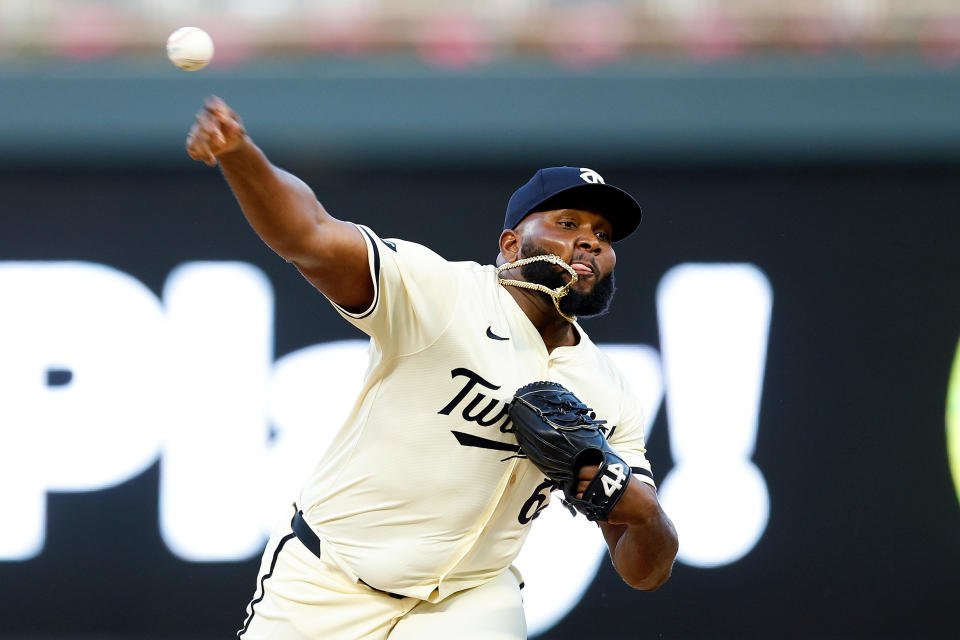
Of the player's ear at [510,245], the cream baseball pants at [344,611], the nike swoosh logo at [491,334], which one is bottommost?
the cream baseball pants at [344,611]

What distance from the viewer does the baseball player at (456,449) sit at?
2869mm

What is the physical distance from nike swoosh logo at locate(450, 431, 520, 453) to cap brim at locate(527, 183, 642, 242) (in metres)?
0.67

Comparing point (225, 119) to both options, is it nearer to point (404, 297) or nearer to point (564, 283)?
point (404, 297)

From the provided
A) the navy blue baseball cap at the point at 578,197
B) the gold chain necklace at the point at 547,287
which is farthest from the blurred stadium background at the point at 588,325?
the gold chain necklace at the point at 547,287

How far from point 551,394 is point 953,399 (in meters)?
3.27

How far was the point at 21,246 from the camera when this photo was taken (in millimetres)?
5621

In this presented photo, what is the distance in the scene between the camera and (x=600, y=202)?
10.6ft

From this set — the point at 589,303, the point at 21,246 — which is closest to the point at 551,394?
the point at 589,303

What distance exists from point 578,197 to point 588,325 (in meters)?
2.37

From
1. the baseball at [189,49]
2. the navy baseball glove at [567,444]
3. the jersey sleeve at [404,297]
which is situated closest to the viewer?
the baseball at [189,49]

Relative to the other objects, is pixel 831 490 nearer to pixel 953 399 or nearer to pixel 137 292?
pixel 953 399

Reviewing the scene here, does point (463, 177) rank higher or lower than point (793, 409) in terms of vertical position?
higher

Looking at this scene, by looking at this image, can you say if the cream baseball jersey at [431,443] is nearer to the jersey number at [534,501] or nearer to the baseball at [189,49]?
the jersey number at [534,501]

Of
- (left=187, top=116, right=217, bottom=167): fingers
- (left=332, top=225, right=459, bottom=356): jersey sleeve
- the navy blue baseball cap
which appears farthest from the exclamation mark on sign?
(left=187, top=116, right=217, bottom=167): fingers
